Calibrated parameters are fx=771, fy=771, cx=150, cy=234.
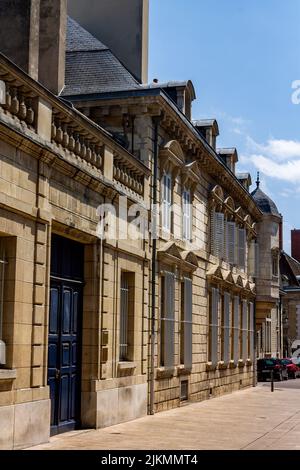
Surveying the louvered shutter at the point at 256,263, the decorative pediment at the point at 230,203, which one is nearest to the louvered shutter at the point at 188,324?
the decorative pediment at the point at 230,203

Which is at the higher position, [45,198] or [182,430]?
[45,198]

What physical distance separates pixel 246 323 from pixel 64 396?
1818cm

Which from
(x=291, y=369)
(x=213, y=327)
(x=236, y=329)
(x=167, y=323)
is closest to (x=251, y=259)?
(x=236, y=329)

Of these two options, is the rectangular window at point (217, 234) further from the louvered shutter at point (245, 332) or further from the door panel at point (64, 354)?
the door panel at point (64, 354)

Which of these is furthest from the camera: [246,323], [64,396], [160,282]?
[246,323]

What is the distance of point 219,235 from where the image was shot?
25.7 m

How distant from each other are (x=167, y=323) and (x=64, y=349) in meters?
5.87

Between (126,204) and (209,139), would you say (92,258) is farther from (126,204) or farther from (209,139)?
(209,139)

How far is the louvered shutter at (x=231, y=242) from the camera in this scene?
27.5m

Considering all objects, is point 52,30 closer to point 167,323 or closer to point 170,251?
point 170,251

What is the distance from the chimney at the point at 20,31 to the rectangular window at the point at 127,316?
16.7ft

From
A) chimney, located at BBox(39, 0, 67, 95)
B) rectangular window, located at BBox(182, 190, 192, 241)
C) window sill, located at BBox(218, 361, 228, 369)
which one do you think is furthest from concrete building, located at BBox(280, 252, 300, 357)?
chimney, located at BBox(39, 0, 67, 95)
